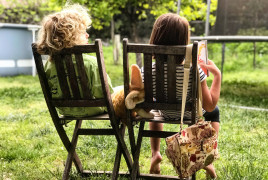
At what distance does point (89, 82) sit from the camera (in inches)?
98.6

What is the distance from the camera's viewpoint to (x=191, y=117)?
241 centimetres

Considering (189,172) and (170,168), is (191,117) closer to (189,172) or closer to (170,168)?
(189,172)

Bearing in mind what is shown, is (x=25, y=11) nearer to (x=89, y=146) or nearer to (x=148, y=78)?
(x=89, y=146)

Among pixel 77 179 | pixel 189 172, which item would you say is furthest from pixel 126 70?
pixel 77 179

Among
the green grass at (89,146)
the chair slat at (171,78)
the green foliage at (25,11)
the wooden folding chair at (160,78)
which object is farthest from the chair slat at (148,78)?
the green foliage at (25,11)

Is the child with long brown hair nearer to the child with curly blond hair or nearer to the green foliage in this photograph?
the child with curly blond hair

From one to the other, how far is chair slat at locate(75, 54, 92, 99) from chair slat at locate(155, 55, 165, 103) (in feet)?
1.55

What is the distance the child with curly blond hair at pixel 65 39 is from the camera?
7.75 ft

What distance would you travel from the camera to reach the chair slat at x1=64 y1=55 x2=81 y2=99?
2.38 meters

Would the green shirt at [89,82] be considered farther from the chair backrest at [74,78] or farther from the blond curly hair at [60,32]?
the blond curly hair at [60,32]

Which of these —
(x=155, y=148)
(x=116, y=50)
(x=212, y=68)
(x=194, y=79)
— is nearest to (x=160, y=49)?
(x=194, y=79)

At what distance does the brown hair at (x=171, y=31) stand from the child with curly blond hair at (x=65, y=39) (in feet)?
1.60

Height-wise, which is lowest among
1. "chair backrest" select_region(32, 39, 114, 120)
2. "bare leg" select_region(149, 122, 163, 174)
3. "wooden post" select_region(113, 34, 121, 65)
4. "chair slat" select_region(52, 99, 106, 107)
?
"wooden post" select_region(113, 34, 121, 65)

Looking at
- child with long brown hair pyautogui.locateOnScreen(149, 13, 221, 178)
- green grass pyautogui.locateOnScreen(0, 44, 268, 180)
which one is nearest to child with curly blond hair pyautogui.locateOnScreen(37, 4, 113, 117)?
child with long brown hair pyautogui.locateOnScreen(149, 13, 221, 178)
